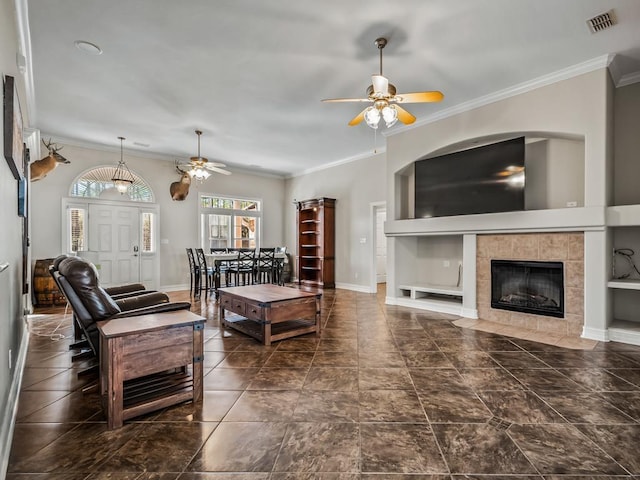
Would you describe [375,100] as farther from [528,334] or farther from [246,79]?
[528,334]

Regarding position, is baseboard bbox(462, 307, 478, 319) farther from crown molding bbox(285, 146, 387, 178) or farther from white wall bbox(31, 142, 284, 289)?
white wall bbox(31, 142, 284, 289)

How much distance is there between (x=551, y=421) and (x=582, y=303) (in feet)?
8.21

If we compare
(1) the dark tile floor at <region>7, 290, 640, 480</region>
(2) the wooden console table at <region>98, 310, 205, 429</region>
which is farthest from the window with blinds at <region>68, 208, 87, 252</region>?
(2) the wooden console table at <region>98, 310, 205, 429</region>

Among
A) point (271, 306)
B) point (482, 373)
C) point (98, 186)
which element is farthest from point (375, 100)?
point (98, 186)

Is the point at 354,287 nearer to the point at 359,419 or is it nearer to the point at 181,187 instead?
the point at 181,187

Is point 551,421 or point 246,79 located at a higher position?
point 246,79

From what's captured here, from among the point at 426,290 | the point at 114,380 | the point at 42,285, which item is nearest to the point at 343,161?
the point at 426,290

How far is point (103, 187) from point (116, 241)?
1165mm

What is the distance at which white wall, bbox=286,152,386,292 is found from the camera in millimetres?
7438

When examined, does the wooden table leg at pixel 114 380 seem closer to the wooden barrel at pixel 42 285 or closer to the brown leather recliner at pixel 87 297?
the brown leather recliner at pixel 87 297

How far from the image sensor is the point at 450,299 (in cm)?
562

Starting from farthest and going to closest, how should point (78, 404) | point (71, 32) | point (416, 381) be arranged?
point (71, 32), point (416, 381), point (78, 404)

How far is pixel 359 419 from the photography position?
7.06 ft

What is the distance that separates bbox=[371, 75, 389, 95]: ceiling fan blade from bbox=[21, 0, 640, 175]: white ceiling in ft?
1.71
